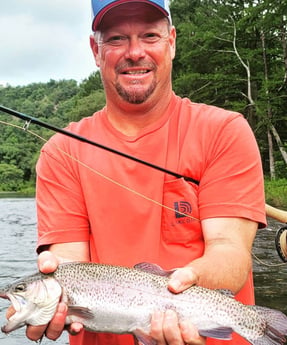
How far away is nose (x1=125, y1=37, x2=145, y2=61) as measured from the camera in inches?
120

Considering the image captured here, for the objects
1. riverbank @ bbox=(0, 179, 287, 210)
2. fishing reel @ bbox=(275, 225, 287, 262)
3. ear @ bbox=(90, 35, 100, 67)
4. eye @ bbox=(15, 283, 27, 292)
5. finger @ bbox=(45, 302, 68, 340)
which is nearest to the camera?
→ finger @ bbox=(45, 302, 68, 340)

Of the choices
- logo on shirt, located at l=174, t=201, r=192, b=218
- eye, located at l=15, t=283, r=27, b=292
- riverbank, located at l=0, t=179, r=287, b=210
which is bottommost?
riverbank, located at l=0, t=179, r=287, b=210

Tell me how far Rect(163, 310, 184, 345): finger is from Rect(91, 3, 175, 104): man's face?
4.01 feet

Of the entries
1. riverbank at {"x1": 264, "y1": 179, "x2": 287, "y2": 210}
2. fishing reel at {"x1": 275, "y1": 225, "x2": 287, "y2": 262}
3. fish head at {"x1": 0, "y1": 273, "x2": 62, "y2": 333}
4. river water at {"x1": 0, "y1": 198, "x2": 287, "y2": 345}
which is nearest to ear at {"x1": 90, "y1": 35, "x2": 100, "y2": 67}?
fish head at {"x1": 0, "y1": 273, "x2": 62, "y2": 333}

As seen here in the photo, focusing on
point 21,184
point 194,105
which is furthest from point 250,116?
point 21,184

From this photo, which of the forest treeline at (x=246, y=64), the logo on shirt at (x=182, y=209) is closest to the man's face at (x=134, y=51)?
the logo on shirt at (x=182, y=209)

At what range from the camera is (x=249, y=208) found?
289cm

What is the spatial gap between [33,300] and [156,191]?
86 cm

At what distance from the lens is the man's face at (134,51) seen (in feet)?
10.1

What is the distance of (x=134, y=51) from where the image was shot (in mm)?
3047

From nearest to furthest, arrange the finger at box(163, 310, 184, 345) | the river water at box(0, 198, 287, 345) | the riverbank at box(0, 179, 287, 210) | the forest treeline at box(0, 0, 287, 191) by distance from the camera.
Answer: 1. the finger at box(163, 310, 184, 345)
2. the river water at box(0, 198, 287, 345)
3. the riverbank at box(0, 179, 287, 210)
4. the forest treeline at box(0, 0, 287, 191)

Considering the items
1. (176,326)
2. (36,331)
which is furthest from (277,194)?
(36,331)

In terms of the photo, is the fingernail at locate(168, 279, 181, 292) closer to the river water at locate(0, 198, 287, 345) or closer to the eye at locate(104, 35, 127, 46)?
the eye at locate(104, 35, 127, 46)

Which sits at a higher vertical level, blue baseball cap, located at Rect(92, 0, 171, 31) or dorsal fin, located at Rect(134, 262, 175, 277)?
blue baseball cap, located at Rect(92, 0, 171, 31)
